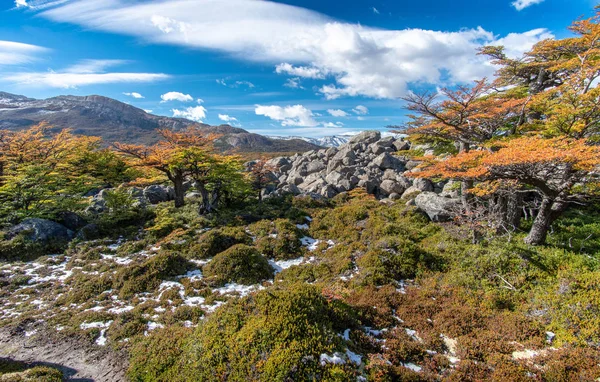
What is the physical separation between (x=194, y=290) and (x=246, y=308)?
5.59 meters

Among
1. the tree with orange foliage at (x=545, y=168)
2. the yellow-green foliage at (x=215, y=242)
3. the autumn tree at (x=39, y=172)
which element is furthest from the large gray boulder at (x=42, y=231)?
the tree with orange foliage at (x=545, y=168)

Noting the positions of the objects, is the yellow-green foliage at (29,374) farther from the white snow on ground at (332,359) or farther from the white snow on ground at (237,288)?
the white snow on ground at (332,359)

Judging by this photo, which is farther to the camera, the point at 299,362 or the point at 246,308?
the point at 246,308

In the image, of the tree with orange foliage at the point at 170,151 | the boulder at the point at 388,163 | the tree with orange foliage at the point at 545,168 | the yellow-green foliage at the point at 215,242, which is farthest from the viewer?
the boulder at the point at 388,163

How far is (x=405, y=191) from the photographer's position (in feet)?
95.1

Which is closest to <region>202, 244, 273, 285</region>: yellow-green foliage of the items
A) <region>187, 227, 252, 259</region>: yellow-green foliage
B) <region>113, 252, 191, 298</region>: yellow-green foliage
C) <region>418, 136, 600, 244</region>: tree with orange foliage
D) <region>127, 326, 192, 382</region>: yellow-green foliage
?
<region>113, 252, 191, 298</region>: yellow-green foliage

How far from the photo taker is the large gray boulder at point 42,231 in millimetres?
17516

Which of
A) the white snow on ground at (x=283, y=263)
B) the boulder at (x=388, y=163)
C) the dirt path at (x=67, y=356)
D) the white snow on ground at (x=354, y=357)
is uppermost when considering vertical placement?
the boulder at (x=388, y=163)

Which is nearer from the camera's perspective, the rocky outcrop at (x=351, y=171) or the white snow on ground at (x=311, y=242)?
the white snow on ground at (x=311, y=242)

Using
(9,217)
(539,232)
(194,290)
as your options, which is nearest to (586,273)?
(539,232)

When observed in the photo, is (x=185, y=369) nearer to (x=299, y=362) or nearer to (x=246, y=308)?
(x=246, y=308)

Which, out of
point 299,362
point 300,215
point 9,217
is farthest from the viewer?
point 300,215

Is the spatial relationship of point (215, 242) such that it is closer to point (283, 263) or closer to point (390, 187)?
point (283, 263)

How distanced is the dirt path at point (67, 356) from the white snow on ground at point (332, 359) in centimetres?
594
